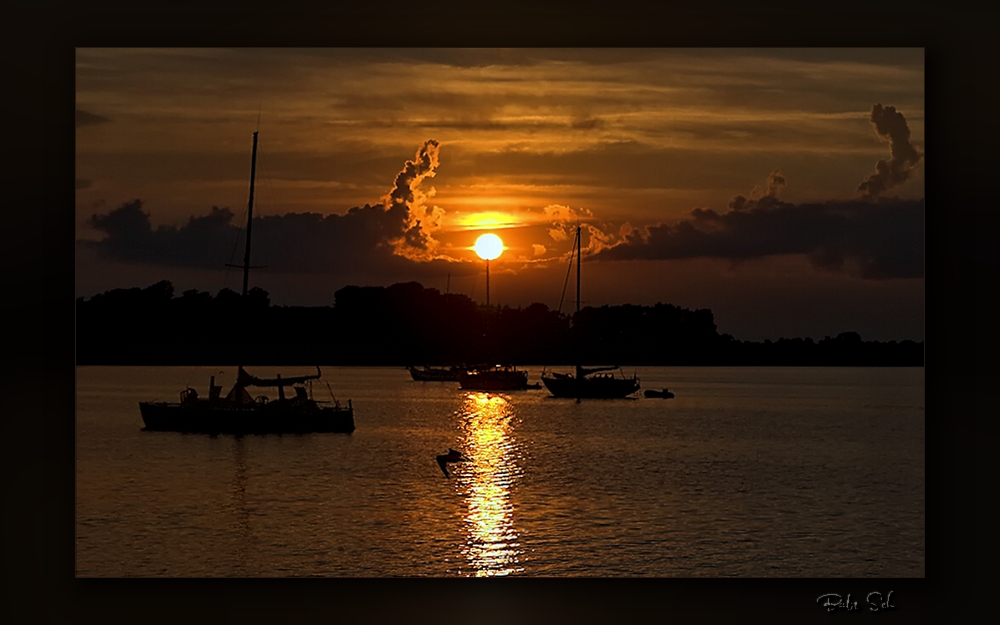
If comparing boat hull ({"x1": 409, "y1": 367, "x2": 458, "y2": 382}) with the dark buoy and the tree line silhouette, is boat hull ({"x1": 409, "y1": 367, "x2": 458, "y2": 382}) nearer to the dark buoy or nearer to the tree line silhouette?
the tree line silhouette

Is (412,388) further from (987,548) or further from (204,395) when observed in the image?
(987,548)

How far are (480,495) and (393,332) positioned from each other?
3.38 feet

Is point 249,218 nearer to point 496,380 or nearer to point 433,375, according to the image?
point 433,375

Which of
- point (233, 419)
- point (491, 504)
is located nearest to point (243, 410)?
point (233, 419)

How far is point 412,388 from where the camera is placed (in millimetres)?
7469

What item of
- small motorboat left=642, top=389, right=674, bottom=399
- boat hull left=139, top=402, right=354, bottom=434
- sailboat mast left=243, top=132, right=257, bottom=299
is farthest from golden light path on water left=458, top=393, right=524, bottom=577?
sailboat mast left=243, top=132, right=257, bottom=299

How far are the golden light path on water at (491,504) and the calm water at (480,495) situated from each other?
1 cm

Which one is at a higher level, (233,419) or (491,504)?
(233,419)

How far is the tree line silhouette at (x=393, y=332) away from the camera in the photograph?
6.29 metres

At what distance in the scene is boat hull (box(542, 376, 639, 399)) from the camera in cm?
770

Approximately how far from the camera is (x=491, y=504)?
646 centimetres
